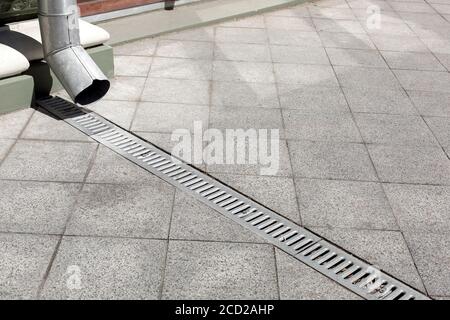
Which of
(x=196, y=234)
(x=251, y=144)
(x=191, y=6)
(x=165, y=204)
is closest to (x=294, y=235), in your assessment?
(x=196, y=234)

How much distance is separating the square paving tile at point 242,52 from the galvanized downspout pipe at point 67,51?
3.05 m

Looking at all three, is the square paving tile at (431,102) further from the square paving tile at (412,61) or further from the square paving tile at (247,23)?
the square paving tile at (247,23)

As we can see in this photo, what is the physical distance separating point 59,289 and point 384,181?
12.4ft

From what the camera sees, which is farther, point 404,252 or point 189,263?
point 404,252

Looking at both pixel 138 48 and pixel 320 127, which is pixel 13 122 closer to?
pixel 138 48

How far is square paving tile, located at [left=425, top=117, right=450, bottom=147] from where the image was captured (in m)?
6.98

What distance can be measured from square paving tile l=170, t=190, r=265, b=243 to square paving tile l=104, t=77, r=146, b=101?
2692mm

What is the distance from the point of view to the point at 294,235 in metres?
5.06

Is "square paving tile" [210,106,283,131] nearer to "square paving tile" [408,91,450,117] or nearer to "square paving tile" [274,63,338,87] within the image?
"square paving tile" [274,63,338,87]

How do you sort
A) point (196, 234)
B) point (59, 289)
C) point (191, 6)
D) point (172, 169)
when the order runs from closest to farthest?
point (59, 289) < point (196, 234) < point (172, 169) < point (191, 6)

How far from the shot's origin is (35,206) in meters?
5.16

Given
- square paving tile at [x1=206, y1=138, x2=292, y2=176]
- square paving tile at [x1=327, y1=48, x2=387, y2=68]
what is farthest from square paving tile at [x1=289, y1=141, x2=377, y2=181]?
square paving tile at [x1=327, y1=48, x2=387, y2=68]

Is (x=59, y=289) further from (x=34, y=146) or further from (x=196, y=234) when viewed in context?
(x=34, y=146)

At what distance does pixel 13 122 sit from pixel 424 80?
654cm
